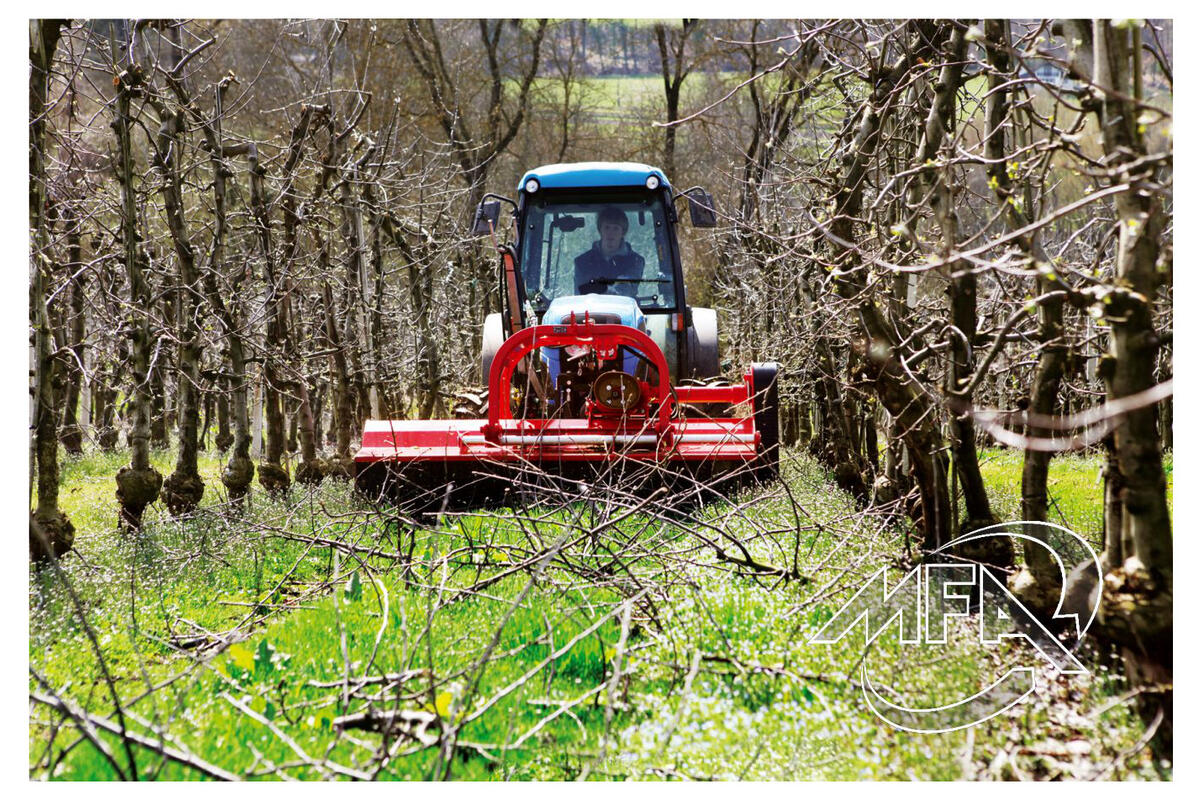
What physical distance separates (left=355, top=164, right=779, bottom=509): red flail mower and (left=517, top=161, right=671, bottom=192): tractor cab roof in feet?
0.04

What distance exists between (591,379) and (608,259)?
1613mm

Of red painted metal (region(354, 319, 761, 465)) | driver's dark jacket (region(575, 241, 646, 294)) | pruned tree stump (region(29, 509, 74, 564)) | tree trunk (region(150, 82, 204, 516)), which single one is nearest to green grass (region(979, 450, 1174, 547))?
red painted metal (region(354, 319, 761, 465))

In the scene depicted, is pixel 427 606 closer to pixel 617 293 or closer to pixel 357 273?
pixel 617 293

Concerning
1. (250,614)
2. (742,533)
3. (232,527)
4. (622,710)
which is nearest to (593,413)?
(742,533)

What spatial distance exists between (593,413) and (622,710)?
377cm

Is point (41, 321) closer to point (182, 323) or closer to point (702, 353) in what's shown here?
point (182, 323)

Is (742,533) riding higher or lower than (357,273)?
lower

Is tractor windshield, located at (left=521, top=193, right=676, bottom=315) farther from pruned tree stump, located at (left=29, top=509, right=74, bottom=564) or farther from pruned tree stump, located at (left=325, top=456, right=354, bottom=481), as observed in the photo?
pruned tree stump, located at (left=29, top=509, right=74, bottom=564)

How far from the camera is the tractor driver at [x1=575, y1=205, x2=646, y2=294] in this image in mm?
9305

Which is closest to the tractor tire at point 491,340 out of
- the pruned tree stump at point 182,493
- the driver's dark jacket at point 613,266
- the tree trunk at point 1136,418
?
the driver's dark jacket at point 613,266

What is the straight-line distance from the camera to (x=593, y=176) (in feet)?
30.0

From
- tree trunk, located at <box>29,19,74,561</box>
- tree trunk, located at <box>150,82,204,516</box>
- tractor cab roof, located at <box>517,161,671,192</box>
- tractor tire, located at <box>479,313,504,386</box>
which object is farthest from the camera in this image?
tractor tire, located at <box>479,313,504,386</box>

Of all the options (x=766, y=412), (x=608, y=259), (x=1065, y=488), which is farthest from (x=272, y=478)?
(x=1065, y=488)

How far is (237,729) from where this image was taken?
12.5 feet
